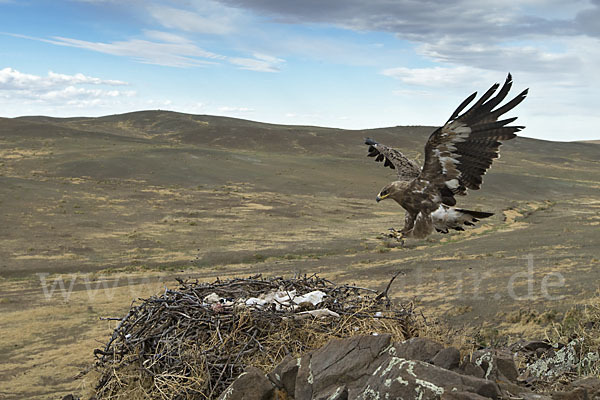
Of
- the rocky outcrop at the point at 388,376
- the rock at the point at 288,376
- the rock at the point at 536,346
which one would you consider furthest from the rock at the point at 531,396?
the rock at the point at 536,346

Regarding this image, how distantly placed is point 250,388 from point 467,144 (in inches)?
142

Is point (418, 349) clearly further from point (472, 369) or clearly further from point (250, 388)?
A: point (250, 388)

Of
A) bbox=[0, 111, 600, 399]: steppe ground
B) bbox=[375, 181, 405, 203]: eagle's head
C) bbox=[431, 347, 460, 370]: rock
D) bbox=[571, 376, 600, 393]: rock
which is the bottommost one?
bbox=[0, 111, 600, 399]: steppe ground

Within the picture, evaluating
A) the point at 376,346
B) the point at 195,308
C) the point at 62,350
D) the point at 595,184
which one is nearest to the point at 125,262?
the point at 62,350

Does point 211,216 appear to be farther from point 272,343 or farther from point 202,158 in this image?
point 272,343

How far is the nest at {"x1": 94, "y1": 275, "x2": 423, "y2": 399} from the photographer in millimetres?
6238

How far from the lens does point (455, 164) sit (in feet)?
22.4

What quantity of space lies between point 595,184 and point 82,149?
58.6 meters

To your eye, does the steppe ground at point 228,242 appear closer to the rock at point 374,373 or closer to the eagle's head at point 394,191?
the eagle's head at point 394,191

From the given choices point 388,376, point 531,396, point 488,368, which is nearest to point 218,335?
point 388,376

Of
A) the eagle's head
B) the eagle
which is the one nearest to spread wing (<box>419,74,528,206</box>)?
the eagle

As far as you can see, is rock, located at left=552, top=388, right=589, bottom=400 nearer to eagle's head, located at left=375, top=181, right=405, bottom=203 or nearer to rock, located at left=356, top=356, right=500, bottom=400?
rock, located at left=356, top=356, right=500, bottom=400

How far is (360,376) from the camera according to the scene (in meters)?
5.20

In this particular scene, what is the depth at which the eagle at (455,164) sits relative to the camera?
662 cm
